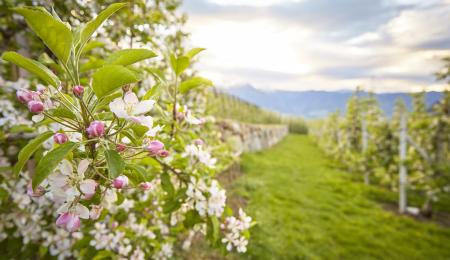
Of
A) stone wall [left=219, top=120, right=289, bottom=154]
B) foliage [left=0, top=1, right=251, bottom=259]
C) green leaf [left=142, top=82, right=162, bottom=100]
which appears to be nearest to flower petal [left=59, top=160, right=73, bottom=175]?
foliage [left=0, top=1, right=251, bottom=259]

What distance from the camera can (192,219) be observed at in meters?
1.34

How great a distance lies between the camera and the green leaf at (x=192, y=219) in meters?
1.33

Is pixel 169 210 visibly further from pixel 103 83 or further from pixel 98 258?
pixel 103 83

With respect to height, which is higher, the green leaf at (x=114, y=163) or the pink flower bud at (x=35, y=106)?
the pink flower bud at (x=35, y=106)

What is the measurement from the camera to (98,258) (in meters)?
1.59

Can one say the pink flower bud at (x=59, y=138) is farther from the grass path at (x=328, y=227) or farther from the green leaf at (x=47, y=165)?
the grass path at (x=328, y=227)

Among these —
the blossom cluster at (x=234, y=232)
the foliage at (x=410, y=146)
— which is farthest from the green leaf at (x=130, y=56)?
the foliage at (x=410, y=146)

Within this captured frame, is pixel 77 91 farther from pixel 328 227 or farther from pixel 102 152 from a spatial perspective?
pixel 328 227

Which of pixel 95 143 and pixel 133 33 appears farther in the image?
pixel 133 33

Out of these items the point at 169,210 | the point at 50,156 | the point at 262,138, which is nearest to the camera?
the point at 50,156

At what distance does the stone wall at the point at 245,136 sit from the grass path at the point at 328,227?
1.38 meters

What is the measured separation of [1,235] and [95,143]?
4.92ft

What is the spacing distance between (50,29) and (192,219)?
1012 millimetres

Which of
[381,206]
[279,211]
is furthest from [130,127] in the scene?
[381,206]
